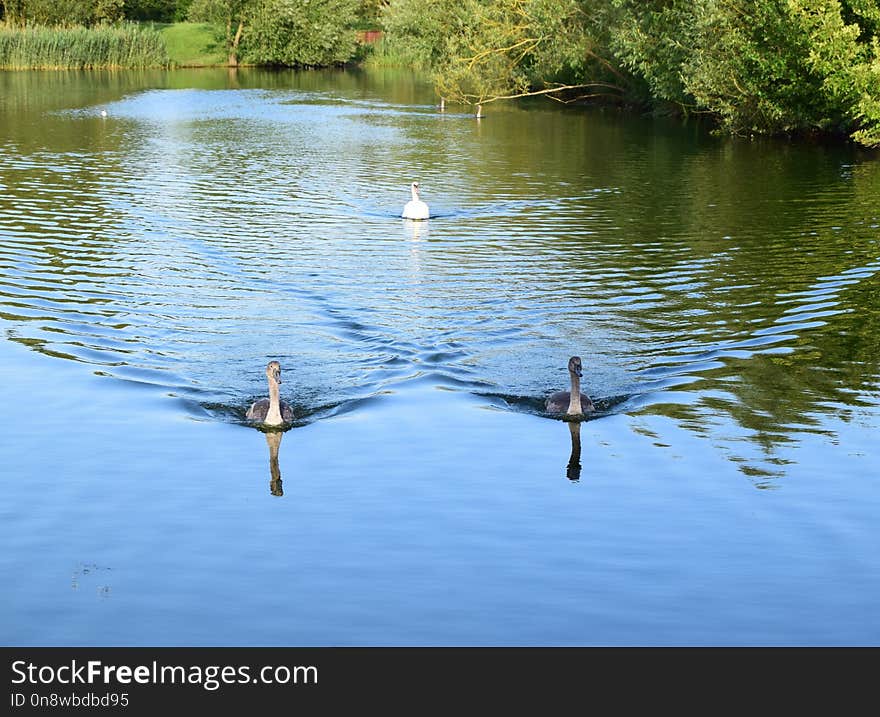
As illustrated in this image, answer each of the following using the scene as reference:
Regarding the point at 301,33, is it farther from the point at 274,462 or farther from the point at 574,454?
the point at 574,454

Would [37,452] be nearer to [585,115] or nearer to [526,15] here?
[526,15]

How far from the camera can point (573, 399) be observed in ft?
53.2

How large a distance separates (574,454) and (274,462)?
141 inches

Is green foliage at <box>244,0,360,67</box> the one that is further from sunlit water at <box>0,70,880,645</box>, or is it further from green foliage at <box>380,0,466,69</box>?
sunlit water at <box>0,70,880,645</box>

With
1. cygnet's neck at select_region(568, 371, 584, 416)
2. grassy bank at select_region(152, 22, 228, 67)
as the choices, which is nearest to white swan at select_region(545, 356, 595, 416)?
cygnet's neck at select_region(568, 371, 584, 416)

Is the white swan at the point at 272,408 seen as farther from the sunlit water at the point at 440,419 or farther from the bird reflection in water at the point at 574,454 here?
the bird reflection in water at the point at 574,454

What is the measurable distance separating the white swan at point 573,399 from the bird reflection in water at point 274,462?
3589 mm

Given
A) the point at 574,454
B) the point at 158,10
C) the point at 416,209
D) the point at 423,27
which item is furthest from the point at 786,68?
the point at 158,10

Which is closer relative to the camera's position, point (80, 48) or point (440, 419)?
point (440, 419)

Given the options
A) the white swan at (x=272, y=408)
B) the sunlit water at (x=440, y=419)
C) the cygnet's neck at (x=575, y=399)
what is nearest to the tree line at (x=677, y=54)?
the sunlit water at (x=440, y=419)

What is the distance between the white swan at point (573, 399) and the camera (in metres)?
16.1

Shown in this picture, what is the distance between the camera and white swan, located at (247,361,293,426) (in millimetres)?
15578
